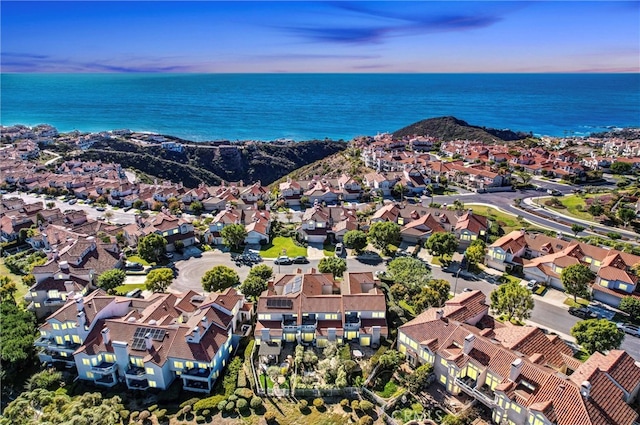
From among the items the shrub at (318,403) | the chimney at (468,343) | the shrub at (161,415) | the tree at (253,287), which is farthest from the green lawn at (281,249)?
the chimney at (468,343)

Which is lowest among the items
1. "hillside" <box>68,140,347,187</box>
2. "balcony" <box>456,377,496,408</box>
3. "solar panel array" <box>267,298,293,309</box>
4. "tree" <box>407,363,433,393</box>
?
"hillside" <box>68,140,347,187</box>

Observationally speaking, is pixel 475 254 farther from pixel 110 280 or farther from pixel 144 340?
pixel 110 280

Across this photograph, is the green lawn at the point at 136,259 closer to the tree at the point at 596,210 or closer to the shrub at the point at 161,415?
the shrub at the point at 161,415

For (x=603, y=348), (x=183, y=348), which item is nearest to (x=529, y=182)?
(x=603, y=348)

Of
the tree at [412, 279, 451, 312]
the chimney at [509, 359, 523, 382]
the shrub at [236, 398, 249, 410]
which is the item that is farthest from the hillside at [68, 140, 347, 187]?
the chimney at [509, 359, 523, 382]

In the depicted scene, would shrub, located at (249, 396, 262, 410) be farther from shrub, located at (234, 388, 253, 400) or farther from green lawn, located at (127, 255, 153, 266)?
green lawn, located at (127, 255, 153, 266)

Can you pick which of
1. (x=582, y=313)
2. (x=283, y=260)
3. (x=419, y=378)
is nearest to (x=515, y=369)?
(x=419, y=378)
